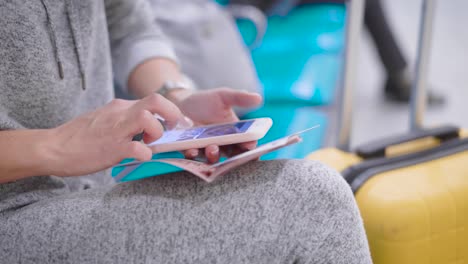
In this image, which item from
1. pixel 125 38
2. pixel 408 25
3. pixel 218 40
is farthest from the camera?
pixel 408 25

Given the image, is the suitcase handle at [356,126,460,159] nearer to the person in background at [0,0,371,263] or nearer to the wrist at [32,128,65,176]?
the person in background at [0,0,371,263]

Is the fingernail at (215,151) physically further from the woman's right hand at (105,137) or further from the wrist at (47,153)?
the wrist at (47,153)

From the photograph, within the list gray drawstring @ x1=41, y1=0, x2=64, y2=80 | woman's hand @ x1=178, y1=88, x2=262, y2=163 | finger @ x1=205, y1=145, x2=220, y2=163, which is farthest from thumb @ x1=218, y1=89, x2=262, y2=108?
gray drawstring @ x1=41, y1=0, x2=64, y2=80

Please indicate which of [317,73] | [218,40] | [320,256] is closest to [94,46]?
[320,256]

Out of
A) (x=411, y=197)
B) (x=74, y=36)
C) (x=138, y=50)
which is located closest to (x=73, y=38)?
(x=74, y=36)

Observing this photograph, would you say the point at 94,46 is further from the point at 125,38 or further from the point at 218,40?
the point at 218,40

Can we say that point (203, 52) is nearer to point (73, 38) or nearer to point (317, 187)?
point (73, 38)

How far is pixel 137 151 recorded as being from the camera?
21.2 inches

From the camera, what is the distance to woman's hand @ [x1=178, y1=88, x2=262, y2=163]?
70 cm

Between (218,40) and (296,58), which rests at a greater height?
(218,40)

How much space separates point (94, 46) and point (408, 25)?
292cm

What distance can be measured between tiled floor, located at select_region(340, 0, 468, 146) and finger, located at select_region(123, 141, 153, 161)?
5.05 feet

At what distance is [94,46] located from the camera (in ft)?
2.58

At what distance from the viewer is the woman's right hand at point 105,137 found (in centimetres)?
55
